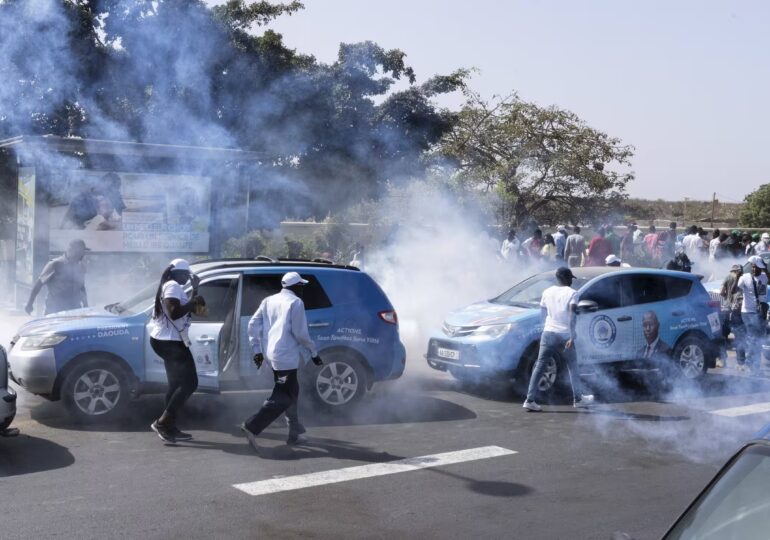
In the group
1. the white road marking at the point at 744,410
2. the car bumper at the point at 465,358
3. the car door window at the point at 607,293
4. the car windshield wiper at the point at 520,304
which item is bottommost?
the white road marking at the point at 744,410

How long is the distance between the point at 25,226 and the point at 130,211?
178 centimetres

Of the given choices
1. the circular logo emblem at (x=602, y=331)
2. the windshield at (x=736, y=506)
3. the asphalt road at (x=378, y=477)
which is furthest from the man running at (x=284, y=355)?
the windshield at (x=736, y=506)

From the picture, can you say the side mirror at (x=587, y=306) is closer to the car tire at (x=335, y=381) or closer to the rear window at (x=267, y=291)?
the car tire at (x=335, y=381)

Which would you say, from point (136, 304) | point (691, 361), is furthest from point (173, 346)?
point (691, 361)

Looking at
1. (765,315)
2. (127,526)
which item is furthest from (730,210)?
(127,526)

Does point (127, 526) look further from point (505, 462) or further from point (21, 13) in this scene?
point (21, 13)

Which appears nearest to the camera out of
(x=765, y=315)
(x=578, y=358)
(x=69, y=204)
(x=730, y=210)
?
(x=578, y=358)

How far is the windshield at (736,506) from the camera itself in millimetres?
2957

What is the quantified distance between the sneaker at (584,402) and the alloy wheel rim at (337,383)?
2.60 m

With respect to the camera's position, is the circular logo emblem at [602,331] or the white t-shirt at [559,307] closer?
the white t-shirt at [559,307]

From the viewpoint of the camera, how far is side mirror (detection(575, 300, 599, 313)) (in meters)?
10.3

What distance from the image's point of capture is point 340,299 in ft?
31.1

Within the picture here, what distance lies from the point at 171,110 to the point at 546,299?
9.69 m

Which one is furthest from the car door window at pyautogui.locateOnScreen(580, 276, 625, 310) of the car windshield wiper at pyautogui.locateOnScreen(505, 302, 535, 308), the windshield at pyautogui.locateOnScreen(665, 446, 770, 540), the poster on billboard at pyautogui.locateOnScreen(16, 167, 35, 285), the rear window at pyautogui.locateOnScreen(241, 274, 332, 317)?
the poster on billboard at pyautogui.locateOnScreen(16, 167, 35, 285)
